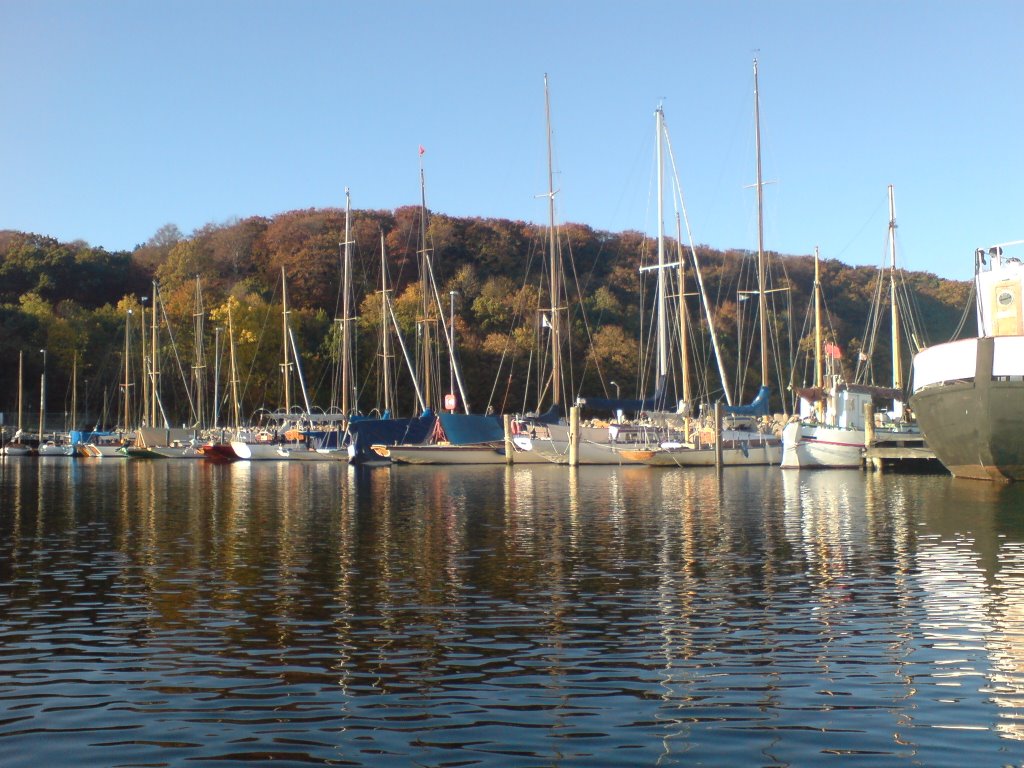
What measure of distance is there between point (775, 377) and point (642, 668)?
92.9 meters

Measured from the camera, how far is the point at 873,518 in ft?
87.2

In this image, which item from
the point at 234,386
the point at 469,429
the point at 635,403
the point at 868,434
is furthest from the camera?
the point at 234,386

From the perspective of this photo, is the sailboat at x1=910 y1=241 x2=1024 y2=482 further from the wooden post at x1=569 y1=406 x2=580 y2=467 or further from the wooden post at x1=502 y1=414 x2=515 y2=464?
the wooden post at x1=502 y1=414 x2=515 y2=464

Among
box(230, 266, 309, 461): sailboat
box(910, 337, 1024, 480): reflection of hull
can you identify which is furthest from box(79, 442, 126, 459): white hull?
box(910, 337, 1024, 480): reflection of hull

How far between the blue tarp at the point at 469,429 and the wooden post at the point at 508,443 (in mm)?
1715

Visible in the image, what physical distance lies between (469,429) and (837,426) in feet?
60.6

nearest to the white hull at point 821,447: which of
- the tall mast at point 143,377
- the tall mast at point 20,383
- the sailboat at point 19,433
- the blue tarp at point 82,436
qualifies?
the tall mast at point 143,377

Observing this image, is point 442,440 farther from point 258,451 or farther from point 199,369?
point 199,369

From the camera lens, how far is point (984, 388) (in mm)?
37000

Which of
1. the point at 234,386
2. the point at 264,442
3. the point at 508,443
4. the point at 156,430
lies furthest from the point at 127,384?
the point at 508,443

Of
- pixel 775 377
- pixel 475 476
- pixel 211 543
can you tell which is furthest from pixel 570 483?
pixel 775 377

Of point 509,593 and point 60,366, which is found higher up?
point 60,366

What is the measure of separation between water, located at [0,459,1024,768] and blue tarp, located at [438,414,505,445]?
33.3m

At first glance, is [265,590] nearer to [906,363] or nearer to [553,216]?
[553,216]
